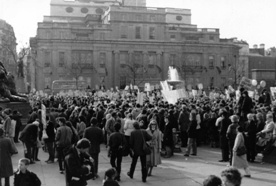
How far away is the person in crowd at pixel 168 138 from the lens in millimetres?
14727

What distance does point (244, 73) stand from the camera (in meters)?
84.8

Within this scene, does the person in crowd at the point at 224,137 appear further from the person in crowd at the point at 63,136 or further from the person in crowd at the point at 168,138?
the person in crowd at the point at 63,136

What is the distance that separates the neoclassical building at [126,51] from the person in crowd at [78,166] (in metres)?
61.0

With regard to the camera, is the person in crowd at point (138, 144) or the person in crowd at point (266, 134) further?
the person in crowd at point (266, 134)

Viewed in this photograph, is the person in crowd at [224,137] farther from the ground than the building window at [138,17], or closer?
closer

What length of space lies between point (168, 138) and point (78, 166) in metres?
7.65

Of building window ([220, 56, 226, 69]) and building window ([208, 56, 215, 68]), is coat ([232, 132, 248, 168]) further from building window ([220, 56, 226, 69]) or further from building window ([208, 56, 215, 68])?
building window ([220, 56, 226, 69])

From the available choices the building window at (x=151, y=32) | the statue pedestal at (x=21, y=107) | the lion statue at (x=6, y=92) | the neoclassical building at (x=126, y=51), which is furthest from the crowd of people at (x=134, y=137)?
the building window at (x=151, y=32)

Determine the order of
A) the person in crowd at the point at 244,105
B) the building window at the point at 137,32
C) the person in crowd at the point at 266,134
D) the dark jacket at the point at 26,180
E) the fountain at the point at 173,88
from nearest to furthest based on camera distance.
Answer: the dark jacket at the point at 26,180, the person in crowd at the point at 266,134, the person in crowd at the point at 244,105, the fountain at the point at 173,88, the building window at the point at 137,32

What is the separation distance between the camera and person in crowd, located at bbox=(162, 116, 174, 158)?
1473cm

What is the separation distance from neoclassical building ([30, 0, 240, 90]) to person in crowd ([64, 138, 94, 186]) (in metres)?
61.0

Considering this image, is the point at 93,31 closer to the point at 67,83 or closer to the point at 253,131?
the point at 67,83

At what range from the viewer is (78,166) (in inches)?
296

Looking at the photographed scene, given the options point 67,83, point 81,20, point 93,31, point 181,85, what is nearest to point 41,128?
point 181,85
